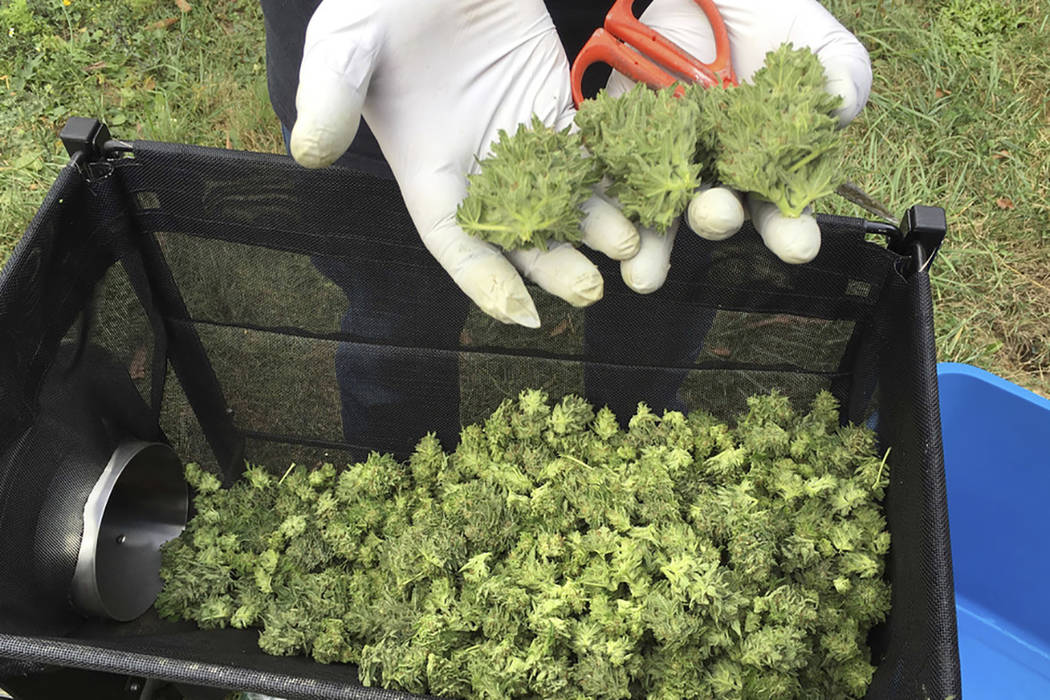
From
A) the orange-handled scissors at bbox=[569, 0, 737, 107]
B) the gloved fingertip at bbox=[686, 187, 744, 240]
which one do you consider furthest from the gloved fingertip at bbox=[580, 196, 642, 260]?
the orange-handled scissors at bbox=[569, 0, 737, 107]

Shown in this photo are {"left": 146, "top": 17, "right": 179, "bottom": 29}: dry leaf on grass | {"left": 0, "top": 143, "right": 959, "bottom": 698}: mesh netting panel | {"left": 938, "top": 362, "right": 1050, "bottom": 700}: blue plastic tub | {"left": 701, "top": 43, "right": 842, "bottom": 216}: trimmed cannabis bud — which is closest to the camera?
{"left": 701, "top": 43, "right": 842, "bottom": 216}: trimmed cannabis bud

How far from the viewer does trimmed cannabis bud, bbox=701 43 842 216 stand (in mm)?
1176

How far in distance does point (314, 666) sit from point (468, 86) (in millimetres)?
1114

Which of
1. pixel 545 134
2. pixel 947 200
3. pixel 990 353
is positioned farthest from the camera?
pixel 947 200

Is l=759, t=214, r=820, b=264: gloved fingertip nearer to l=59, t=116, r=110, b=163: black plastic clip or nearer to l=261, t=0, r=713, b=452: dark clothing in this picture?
l=261, t=0, r=713, b=452: dark clothing

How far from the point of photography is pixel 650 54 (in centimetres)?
151

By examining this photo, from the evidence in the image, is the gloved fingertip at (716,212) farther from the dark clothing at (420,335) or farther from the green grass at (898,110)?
the green grass at (898,110)

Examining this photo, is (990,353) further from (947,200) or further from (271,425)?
(271,425)

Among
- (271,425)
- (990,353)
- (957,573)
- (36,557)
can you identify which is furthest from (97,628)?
(990,353)

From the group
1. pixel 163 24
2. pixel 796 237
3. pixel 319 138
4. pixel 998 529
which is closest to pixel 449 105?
pixel 319 138

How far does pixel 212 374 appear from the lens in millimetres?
1887

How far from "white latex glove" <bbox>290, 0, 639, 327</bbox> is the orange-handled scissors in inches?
4.7

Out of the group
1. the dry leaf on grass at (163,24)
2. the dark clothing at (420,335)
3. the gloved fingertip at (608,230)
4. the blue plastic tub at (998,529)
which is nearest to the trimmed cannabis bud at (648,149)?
the gloved fingertip at (608,230)

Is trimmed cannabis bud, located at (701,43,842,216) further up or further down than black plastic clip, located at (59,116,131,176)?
further up
